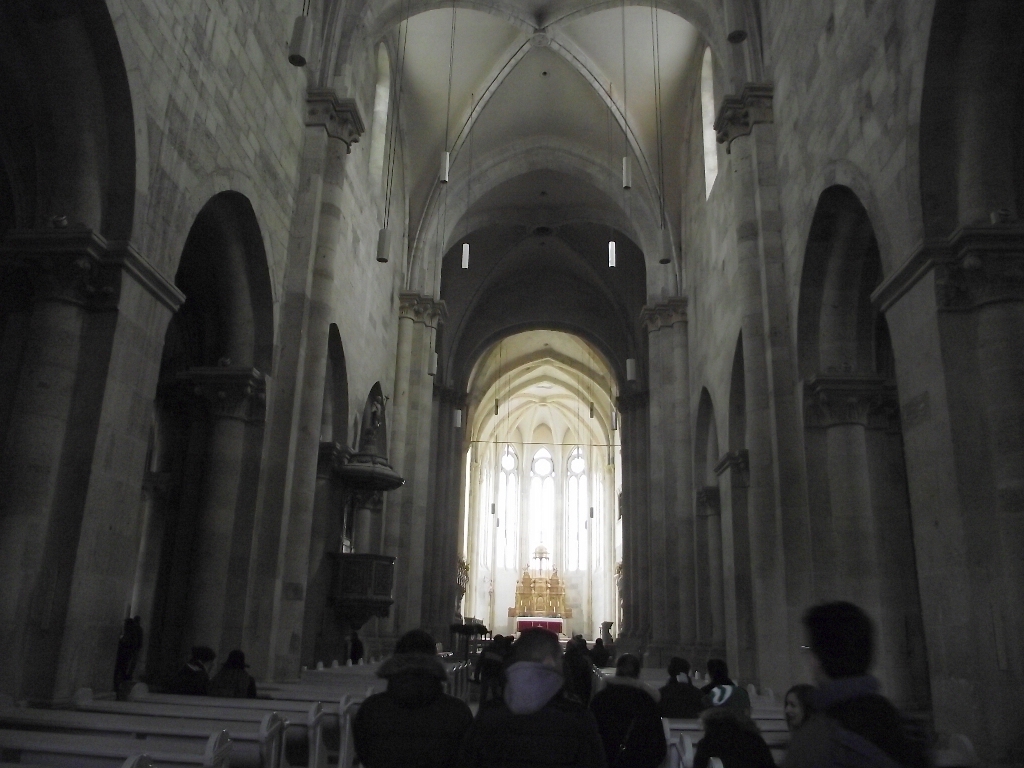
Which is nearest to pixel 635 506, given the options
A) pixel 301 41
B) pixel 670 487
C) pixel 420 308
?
pixel 670 487

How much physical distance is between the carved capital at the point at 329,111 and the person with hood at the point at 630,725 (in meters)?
10.6

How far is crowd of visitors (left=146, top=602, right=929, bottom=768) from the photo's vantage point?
2.23 meters

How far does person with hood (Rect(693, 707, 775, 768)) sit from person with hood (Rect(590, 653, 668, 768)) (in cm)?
81

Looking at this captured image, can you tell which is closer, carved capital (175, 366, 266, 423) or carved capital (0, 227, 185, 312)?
carved capital (0, 227, 185, 312)

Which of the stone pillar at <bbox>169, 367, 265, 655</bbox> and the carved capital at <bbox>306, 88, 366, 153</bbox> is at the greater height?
the carved capital at <bbox>306, 88, 366, 153</bbox>

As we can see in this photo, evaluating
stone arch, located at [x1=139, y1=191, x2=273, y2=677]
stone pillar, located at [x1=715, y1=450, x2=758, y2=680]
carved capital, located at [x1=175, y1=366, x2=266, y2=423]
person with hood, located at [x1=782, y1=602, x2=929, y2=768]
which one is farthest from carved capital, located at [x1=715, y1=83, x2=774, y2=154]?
person with hood, located at [x1=782, y1=602, x2=929, y2=768]

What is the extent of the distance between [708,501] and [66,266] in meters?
13.5

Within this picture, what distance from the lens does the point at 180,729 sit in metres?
5.38

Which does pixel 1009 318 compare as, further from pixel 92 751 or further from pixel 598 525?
pixel 598 525

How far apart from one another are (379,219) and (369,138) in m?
1.80

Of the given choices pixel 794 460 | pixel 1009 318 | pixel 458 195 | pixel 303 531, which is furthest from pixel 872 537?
pixel 458 195

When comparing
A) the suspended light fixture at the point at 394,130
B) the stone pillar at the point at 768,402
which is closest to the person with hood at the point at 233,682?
the stone pillar at the point at 768,402

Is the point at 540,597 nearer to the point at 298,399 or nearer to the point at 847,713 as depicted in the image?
the point at 298,399

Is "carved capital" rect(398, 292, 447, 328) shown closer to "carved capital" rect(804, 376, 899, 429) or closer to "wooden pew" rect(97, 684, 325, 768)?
"carved capital" rect(804, 376, 899, 429)
